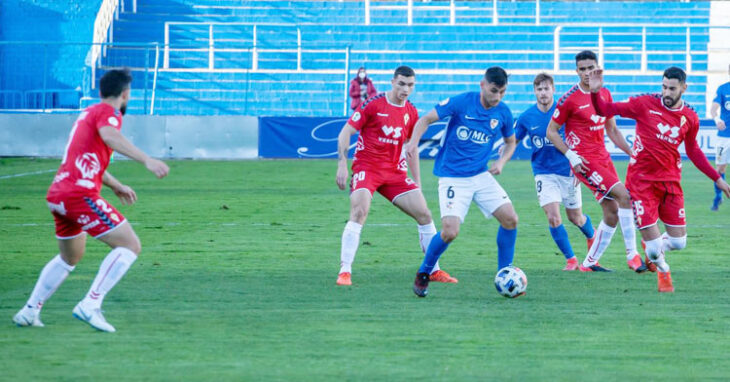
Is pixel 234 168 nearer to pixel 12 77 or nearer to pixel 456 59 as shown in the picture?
pixel 12 77

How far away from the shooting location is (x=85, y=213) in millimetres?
6688

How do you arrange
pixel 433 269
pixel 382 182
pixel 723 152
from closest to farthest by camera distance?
pixel 433 269 → pixel 382 182 → pixel 723 152

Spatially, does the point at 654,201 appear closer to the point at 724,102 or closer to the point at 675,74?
the point at 675,74

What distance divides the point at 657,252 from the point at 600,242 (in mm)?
1309

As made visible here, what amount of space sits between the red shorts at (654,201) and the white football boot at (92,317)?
453 cm

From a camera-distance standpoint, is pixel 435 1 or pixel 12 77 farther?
pixel 435 1

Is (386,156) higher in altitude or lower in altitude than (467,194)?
higher


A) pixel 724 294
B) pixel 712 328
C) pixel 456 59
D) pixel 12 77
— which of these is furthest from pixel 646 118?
pixel 456 59

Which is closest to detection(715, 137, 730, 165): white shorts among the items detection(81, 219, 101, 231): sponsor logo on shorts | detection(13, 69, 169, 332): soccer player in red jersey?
detection(13, 69, 169, 332): soccer player in red jersey

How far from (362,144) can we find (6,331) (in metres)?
3.84

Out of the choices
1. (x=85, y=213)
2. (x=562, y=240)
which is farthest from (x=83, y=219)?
(x=562, y=240)

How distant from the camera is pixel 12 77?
27328mm

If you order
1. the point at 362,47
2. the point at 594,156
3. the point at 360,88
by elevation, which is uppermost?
the point at 362,47

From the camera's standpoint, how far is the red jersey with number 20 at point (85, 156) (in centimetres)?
669
